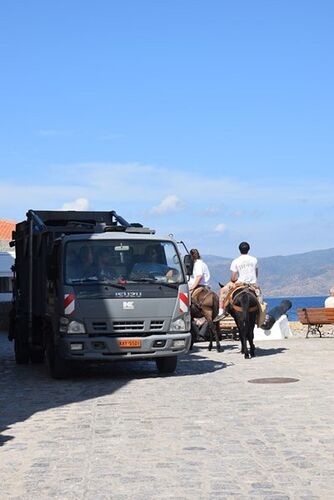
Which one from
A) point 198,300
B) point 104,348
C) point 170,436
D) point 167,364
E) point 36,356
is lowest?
A: point 170,436

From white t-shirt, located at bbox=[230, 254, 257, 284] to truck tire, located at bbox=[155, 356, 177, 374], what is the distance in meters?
3.62

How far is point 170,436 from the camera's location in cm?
982

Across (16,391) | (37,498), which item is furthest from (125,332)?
(37,498)

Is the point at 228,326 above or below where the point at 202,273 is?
below

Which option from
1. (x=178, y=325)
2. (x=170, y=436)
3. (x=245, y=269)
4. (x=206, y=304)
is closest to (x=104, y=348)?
(x=178, y=325)

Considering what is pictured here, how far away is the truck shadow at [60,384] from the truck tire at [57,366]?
162mm

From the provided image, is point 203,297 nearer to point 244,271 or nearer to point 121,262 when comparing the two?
point 244,271

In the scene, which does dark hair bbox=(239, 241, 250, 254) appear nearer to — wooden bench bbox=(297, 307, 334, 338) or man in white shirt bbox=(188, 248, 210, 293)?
man in white shirt bbox=(188, 248, 210, 293)

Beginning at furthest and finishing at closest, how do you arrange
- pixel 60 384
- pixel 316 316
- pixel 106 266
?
pixel 316 316
pixel 106 266
pixel 60 384

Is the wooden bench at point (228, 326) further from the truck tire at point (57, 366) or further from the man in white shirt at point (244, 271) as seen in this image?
the truck tire at point (57, 366)

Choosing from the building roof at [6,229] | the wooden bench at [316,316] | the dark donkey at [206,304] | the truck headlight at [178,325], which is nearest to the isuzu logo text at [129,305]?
the truck headlight at [178,325]

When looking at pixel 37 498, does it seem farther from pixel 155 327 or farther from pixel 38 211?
pixel 38 211

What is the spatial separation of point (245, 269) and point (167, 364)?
3.83 metres

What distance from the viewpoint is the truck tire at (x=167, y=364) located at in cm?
1719
